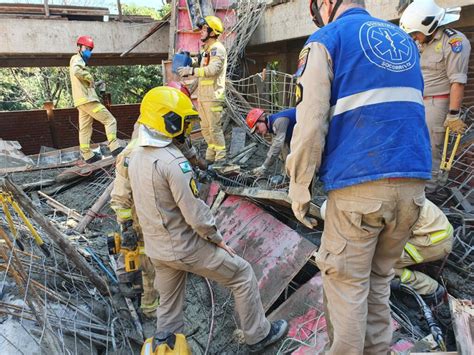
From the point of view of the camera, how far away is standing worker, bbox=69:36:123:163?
6.20 m

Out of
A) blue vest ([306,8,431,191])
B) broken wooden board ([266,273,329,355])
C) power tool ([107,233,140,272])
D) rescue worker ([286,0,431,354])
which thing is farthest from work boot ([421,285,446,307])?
power tool ([107,233,140,272])

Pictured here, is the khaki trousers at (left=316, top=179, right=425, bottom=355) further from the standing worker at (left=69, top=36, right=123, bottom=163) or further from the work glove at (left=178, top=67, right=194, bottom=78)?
the standing worker at (left=69, top=36, right=123, bottom=163)

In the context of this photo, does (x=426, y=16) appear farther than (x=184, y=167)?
Yes

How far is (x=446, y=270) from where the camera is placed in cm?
339

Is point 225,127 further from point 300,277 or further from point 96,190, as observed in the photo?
point 300,277

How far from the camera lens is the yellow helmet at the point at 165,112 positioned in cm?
247

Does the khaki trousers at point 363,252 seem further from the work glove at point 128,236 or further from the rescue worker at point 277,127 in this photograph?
the rescue worker at point 277,127

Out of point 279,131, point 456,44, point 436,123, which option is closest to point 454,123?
point 436,123

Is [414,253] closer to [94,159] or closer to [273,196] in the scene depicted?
[273,196]

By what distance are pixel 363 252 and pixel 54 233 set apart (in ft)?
8.11

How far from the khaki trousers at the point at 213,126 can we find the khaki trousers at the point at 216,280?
10.4ft

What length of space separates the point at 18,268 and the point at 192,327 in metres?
1.61

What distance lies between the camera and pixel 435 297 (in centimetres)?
314

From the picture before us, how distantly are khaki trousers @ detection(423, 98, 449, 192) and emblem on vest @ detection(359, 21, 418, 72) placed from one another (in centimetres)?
247
